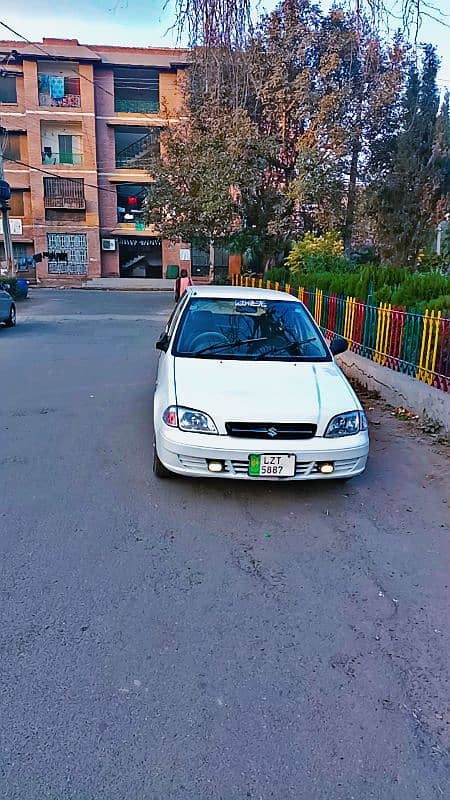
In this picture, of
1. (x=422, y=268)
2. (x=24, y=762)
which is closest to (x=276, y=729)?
(x=24, y=762)

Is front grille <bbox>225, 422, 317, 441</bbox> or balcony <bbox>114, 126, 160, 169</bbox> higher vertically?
balcony <bbox>114, 126, 160, 169</bbox>

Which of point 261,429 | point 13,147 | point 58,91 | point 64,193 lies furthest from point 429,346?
point 13,147

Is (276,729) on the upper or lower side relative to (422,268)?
lower

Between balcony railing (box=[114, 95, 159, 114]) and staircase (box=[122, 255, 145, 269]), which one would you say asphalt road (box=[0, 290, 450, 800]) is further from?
balcony railing (box=[114, 95, 159, 114])

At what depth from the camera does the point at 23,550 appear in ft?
12.0

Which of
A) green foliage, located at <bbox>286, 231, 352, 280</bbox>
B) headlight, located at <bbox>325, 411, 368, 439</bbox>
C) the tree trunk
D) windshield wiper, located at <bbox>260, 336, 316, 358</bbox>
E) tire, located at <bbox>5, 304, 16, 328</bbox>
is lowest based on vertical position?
tire, located at <bbox>5, 304, 16, 328</bbox>

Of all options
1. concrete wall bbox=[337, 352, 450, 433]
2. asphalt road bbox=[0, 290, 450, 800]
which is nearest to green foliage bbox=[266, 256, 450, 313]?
concrete wall bbox=[337, 352, 450, 433]

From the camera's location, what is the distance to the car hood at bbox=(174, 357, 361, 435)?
4.23 meters

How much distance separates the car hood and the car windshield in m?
0.21

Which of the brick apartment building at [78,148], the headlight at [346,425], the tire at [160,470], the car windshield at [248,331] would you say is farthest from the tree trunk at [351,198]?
the brick apartment building at [78,148]

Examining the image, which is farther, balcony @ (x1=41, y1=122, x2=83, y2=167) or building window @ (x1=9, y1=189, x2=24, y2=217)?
building window @ (x1=9, y1=189, x2=24, y2=217)

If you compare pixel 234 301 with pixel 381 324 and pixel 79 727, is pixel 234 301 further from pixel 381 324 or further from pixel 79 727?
pixel 79 727

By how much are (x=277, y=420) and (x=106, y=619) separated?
5.99ft

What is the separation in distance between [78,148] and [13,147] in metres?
4.68
